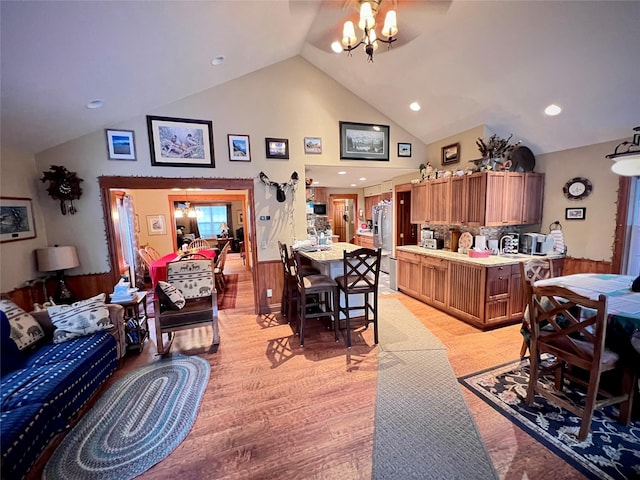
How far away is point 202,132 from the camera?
11.9 feet

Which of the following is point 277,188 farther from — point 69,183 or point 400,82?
point 69,183

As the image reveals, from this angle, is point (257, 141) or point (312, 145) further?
point (312, 145)

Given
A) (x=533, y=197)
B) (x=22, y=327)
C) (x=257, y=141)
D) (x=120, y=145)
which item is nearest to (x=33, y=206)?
(x=120, y=145)

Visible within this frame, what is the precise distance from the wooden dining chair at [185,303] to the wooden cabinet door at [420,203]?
356cm

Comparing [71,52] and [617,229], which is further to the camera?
[617,229]

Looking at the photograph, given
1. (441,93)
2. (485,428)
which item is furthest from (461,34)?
(485,428)

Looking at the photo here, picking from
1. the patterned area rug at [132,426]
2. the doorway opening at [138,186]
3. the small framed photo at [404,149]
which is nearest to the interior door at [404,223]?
the small framed photo at [404,149]

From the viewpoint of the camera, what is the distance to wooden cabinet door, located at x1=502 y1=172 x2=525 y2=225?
3.55 m

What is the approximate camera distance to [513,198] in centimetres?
360

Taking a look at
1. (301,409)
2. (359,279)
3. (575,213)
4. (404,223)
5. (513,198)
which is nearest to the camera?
(301,409)

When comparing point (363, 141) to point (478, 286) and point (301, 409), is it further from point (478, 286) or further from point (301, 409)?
point (301, 409)

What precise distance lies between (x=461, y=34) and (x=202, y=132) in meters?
3.30

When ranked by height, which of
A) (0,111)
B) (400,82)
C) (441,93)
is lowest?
(0,111)

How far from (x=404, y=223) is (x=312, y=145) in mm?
2710
